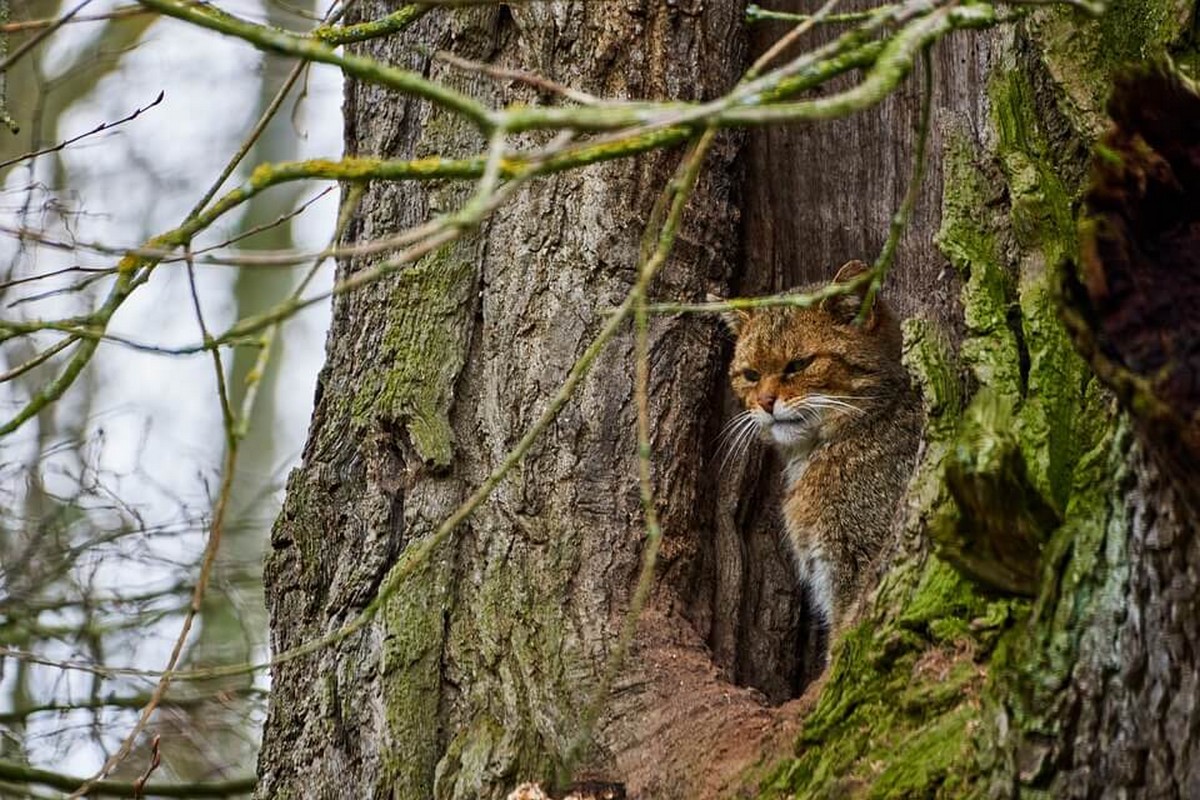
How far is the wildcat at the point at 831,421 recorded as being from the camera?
4.25 m

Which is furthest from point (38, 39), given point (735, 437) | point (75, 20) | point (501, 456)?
point (735, 437)

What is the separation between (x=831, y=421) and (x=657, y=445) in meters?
0.95

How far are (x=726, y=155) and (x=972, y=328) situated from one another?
117 centimetres

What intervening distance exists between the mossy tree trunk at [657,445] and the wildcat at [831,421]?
132mm

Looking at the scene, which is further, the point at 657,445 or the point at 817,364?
the point at 817,364

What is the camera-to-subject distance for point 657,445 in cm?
380

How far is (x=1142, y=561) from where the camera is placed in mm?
2062

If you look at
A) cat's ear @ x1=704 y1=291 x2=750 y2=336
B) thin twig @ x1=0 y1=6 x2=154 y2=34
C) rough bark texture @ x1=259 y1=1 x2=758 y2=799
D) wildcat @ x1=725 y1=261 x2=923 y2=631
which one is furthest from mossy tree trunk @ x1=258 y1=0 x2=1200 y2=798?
thin twig @ x1=0 y1=6 x2=154 y2=34

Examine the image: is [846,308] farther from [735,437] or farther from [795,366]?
[735,437]

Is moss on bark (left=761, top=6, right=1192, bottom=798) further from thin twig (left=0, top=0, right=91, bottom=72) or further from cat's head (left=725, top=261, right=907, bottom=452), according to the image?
thin twig (left=0, top=0, right=91, bottom=72)

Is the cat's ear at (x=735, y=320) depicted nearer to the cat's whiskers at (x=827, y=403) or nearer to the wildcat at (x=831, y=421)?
the wildcat at (x=831, y=421)

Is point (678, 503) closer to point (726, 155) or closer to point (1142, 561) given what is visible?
point (726, 155)

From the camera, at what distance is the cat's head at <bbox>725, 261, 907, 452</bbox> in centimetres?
447

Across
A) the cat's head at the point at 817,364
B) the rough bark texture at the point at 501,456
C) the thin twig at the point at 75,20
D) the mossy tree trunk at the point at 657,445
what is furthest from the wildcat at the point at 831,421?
the thin twig at the point at 75,20
